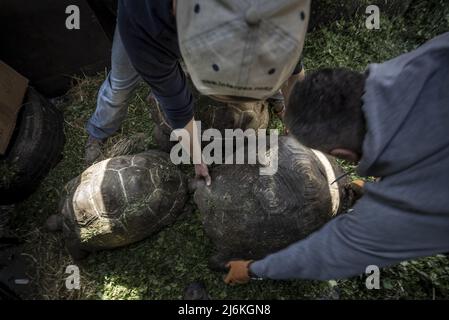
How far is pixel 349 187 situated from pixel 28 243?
3.17 meters

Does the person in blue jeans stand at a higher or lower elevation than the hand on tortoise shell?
higher

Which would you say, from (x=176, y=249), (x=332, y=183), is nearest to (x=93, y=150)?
(x=176, y=249)

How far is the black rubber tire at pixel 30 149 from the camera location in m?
3.46

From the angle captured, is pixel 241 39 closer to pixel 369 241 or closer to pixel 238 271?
pixel 369 241

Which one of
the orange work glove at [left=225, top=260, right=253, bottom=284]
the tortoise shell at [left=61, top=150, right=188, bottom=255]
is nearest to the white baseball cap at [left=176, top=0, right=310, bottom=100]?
the orange work glove at [left=225, top=260, right=253, bottom=284]

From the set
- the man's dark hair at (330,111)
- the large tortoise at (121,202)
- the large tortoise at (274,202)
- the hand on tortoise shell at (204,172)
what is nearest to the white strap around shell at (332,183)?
the large tortoise at (274,202)

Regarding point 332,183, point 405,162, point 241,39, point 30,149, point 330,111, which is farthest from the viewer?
point 30,149

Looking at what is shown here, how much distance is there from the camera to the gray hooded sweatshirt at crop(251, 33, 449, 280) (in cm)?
154

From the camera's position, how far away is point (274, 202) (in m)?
2.72

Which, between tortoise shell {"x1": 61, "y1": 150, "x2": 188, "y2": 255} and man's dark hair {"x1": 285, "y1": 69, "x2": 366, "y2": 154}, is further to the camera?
tortoise shell {"x1": 61, "y1": 150, "x2": 188, "y2": 255}

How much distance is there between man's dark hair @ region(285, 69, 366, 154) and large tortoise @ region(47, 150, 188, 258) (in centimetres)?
177

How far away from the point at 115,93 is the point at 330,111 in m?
1.95

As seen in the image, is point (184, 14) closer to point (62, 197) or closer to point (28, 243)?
point (62, 197)

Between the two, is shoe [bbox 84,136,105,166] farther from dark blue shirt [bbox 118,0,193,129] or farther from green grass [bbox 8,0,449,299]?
dark blue shirt [bbox 118,0,193,129]
